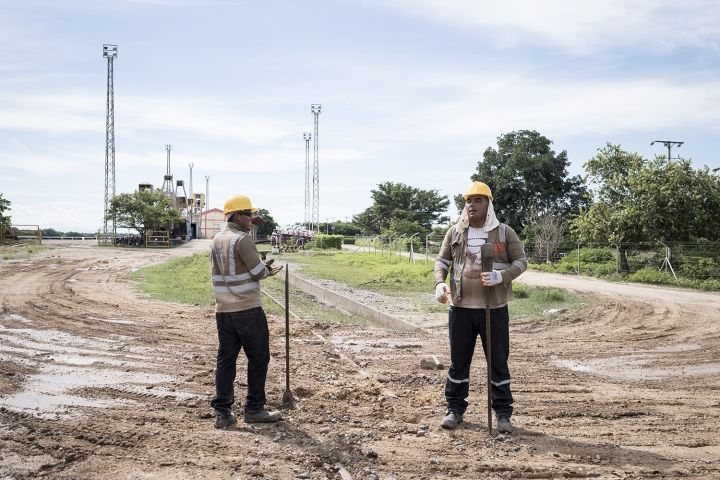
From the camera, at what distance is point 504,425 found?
5.12m

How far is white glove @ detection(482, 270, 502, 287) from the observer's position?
199 inches

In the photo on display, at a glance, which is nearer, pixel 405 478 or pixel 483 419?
pixel 405 478

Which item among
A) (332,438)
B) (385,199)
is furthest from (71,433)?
(385,199)

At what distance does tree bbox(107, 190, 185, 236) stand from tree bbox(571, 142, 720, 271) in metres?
37.7

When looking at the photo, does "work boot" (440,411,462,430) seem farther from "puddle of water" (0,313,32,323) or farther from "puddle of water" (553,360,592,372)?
"puddle of water" (0,313,32,323)

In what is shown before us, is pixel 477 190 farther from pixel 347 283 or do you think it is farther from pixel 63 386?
pixel 347 283

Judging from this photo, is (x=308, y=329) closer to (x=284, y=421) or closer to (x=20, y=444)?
(x=284, y=421)

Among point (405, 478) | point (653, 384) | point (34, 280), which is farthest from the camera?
point (34, 280)

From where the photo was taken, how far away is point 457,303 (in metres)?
5.37

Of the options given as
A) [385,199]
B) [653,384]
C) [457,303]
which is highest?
[385,199]

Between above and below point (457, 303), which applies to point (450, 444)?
below

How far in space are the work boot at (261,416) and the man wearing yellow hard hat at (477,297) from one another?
4.89ft

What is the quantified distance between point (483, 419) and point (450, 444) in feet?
Result: 2.74

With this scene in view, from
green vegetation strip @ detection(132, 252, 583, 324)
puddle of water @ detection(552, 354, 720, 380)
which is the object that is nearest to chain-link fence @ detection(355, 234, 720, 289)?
green vegetation strip @ detection(132, 252, 583, 324)
